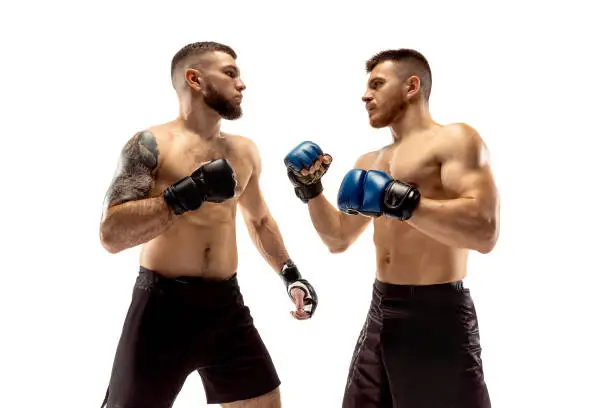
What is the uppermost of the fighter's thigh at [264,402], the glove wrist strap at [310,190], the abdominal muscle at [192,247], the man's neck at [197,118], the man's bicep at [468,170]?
the man's neck at [197,118]

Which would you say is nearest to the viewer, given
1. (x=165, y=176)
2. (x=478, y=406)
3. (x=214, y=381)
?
(x=478, y=406)

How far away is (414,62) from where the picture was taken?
3316 mm

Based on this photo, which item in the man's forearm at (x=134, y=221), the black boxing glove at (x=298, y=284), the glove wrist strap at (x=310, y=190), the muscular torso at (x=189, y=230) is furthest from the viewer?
→ the black boxing glove at (x=298, y=284)

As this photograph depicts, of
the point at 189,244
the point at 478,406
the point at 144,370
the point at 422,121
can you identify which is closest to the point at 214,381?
the point at 144,370

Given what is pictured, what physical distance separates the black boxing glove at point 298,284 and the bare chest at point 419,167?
782 mm

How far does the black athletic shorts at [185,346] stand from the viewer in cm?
313

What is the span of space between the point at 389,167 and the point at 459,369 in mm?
908

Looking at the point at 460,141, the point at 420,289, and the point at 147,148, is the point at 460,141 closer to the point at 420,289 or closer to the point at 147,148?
the point at 420,289

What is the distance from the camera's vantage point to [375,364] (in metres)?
3.17

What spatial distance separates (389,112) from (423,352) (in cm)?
106

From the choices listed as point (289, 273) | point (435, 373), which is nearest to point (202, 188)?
point (289, 273)

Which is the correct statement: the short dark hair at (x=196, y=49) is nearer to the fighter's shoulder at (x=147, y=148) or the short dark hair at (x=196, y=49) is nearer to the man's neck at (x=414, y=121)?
the fighter's shoulder at (x=147, y=148)

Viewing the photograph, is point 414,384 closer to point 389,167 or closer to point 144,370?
point 389,167

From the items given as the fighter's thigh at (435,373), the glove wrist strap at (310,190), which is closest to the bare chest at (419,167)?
the glove wrist strap at (310,190)
